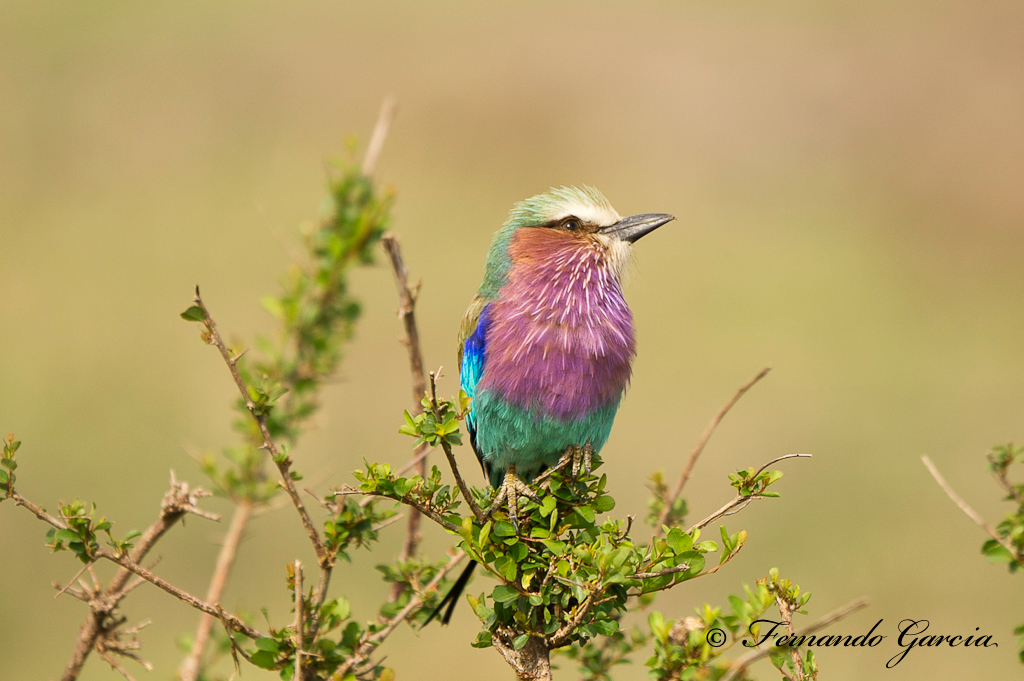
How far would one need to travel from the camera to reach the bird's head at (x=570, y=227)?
11.2 feet

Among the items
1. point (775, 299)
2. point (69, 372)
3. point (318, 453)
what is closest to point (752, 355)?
point (775, 299)

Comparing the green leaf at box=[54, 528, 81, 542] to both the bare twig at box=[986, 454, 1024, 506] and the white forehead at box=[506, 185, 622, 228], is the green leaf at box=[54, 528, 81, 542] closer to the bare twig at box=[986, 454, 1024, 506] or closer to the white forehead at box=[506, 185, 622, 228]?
the white forehead at box=[506, 185, 622, 228]

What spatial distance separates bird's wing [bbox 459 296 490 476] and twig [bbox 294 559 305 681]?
3.78 ft

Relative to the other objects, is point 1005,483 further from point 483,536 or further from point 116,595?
point 116,595

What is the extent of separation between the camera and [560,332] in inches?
122

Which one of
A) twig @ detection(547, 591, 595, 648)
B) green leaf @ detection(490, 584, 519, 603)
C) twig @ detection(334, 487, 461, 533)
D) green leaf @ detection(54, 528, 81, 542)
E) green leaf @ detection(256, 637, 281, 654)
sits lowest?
twig @ detection(547, 591, 595, 648)

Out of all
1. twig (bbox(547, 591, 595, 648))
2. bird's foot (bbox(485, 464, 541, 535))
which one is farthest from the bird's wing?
twig (bbox(547, 591, 595, 648))

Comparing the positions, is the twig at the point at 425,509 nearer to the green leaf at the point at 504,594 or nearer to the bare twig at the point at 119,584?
the green leaf at the point at 504,594

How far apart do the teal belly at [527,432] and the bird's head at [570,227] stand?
0.51 metres

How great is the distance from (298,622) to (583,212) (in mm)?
1947

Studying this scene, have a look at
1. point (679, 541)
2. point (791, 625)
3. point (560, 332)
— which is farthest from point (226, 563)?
point (791, 625)

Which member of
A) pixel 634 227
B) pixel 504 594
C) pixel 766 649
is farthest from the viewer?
pixel 634 227

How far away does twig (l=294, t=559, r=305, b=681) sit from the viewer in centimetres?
206

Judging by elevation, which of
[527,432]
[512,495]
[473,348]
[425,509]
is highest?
[473,348]
